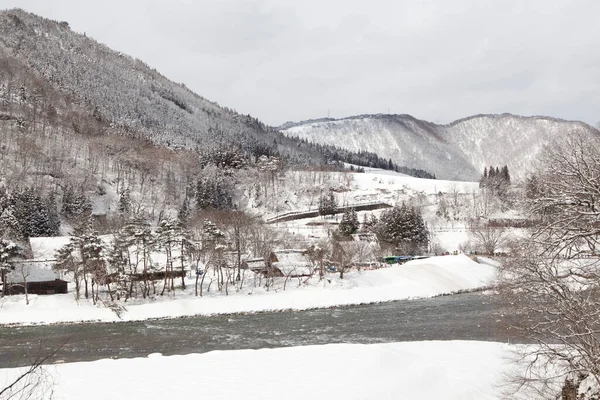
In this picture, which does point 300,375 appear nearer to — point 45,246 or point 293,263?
point 293,263

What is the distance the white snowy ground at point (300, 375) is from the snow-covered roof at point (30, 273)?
2316 centimetres

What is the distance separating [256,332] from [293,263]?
880 inches

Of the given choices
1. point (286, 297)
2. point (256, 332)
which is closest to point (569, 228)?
point (256, 332)

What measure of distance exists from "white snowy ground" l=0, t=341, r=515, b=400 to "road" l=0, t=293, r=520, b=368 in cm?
388

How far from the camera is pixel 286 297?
3784 centimetres

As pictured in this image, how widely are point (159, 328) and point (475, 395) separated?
2018 cm

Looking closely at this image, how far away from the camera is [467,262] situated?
2048 inches

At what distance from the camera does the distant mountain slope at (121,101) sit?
15075cm

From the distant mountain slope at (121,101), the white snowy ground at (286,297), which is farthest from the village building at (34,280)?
the distant mountain slope at (121,101)

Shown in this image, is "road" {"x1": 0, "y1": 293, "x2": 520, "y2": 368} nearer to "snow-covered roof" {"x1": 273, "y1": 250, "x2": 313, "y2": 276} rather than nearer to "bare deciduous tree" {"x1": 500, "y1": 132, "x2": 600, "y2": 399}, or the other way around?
"bare deciduous tree" {"x1": 500, "y1": 132, "x2": 600, "y2": 399}

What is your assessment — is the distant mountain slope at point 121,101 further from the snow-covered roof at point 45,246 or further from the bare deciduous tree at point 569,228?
the bare deciduous tree at point 569,228

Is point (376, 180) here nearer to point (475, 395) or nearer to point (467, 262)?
point (467, 262)

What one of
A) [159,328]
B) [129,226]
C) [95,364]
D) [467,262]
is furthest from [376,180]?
[95,364]

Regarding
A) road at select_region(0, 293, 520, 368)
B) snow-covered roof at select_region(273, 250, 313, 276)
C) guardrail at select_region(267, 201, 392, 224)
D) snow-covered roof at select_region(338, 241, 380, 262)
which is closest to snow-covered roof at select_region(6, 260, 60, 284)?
road at select_region(0, 293, 520, 368)
